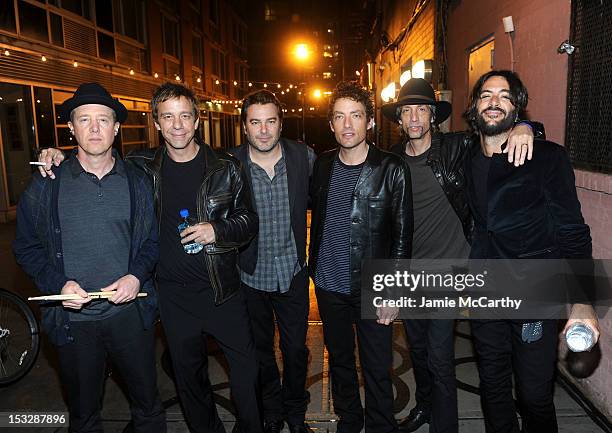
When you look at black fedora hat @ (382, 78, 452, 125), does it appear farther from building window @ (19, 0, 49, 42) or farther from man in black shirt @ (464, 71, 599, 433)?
building window @ (19, 0, 49, 42)

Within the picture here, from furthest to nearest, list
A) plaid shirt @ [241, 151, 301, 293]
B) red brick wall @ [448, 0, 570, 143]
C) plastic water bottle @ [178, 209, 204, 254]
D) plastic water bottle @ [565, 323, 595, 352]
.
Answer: red brick wall @ [448, 0, 570, 143] < plaid shirt @ [241, 151, 301, 293] < plastic water bottle @ [178, 209, 204, 254] < plastic water bottle @ [565, 323, 595, 352]

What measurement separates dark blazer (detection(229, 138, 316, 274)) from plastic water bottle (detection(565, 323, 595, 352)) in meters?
1.79

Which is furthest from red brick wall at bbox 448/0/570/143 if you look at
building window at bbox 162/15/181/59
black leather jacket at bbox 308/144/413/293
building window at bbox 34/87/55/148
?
building window at bbox 162/15/181/59

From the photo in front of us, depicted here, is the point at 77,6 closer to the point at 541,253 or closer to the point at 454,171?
the point at 454,171

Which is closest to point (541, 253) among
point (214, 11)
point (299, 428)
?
point (299, 428)

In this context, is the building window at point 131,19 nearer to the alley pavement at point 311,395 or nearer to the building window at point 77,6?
the building window at point 77,6

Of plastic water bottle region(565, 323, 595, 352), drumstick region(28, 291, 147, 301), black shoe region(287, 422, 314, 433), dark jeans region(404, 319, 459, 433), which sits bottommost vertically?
black shoe region(287, 422, 314, 433)

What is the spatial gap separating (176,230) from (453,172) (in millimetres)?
1937

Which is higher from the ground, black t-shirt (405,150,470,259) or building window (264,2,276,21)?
building window (264,2,276,21)

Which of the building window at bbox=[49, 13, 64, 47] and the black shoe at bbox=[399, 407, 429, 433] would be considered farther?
the building window at bbox=[49, 13, 64, 47]

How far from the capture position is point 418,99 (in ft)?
11.6

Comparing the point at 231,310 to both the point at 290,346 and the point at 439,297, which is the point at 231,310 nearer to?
the point at 290,346

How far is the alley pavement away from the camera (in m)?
3.63

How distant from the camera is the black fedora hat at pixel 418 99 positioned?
3531 millimetres
